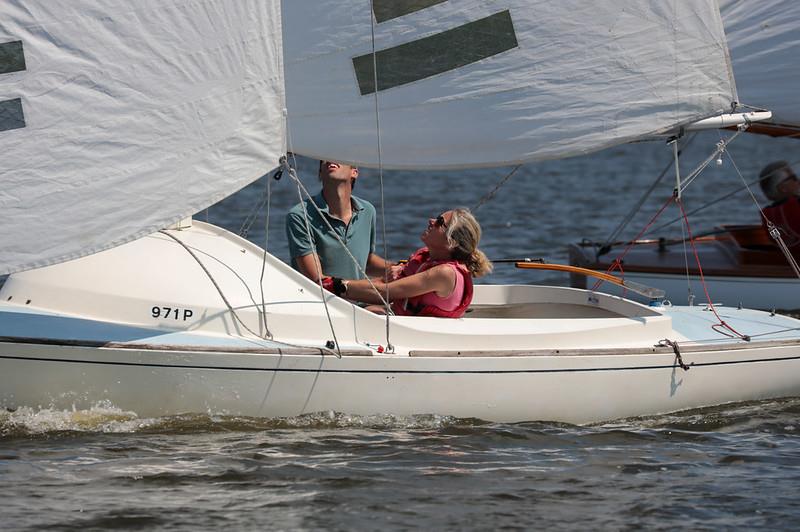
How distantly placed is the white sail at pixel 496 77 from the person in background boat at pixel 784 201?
364 centimetres

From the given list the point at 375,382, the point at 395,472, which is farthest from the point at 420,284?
the point at 395,472

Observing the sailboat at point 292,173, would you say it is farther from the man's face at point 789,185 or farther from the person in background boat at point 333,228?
the man's face at point 789,185

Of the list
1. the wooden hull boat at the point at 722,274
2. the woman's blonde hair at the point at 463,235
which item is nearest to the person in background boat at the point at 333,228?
the woman's blonde hair at the point at 463,235

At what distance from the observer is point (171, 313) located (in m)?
6.10

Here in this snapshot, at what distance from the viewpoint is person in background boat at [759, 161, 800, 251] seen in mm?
10445

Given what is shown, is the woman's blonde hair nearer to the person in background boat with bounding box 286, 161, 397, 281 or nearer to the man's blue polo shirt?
the person in background boat with bounding box 286, 161, 397, 281

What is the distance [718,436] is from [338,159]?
236cm

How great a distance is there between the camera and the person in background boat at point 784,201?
10.4 meters

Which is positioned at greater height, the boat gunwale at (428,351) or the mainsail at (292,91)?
the mainsail at (292,91)

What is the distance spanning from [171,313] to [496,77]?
2.11 meters

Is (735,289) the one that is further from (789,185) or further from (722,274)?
(789,185)

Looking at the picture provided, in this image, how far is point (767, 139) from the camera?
35.1 meters

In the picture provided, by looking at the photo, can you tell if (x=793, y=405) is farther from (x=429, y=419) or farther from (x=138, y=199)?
(x=138, y=199)

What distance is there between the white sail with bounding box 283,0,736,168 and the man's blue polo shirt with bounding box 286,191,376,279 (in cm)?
36
